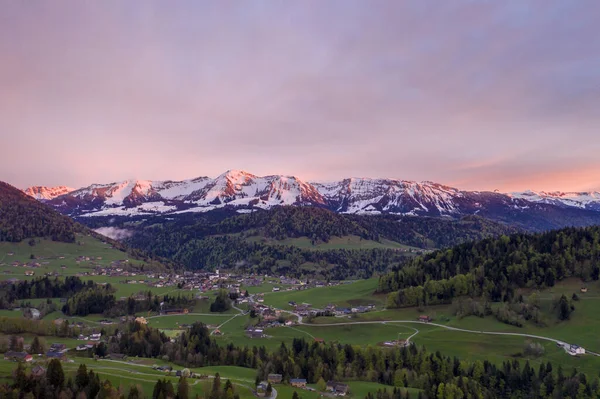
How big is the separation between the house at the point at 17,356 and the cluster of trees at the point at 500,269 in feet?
289

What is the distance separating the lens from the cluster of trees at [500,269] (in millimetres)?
123562

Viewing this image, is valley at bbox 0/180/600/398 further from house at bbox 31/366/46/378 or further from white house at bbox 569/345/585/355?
house at bbox 31/366/46/378

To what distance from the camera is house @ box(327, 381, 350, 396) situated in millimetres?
71312

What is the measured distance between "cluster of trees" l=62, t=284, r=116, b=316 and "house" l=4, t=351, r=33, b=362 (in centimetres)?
6348

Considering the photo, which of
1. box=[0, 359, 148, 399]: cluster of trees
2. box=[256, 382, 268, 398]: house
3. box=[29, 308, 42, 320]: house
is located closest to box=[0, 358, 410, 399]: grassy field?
box=[256, 382, 268, 398]: house

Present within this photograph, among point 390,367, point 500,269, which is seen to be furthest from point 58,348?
point 500,269

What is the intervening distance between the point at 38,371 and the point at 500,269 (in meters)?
115

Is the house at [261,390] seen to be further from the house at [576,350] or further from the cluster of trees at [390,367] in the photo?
the house at [576,350]

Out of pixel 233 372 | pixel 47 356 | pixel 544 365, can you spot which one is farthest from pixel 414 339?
pixel 47 356

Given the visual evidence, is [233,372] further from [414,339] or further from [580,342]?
[580,342]

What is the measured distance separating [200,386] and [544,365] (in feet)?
191

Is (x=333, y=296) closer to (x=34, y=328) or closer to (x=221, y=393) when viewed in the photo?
(x=34, y=328)

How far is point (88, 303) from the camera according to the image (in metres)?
140

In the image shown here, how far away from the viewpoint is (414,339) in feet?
326
